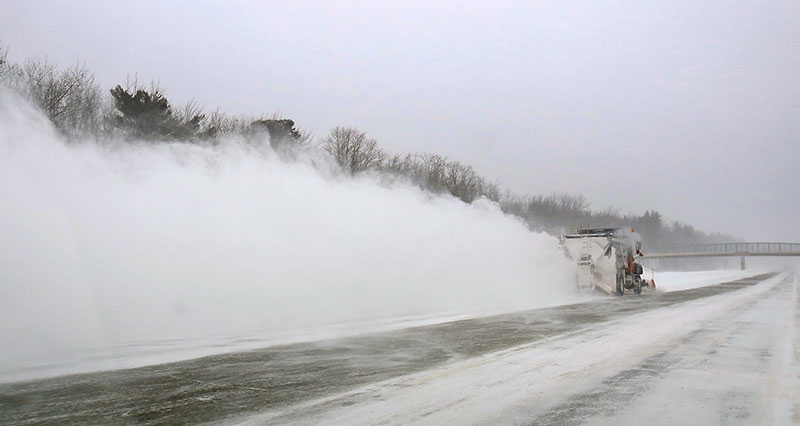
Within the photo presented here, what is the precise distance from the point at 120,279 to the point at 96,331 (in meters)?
1.10

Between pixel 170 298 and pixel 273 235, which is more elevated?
pixel 273 235

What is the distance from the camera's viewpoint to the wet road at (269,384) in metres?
6.00

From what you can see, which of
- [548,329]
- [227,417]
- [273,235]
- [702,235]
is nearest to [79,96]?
[273,235]

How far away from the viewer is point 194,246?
42.9 feet

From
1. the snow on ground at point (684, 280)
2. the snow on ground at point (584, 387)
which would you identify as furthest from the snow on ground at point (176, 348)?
the snow on ground at point (684, 280)

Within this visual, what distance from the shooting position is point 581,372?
8.37 metres

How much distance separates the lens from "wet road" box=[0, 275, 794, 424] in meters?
6.00

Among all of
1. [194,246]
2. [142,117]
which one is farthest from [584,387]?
[142,117]

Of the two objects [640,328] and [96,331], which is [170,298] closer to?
[96,331]

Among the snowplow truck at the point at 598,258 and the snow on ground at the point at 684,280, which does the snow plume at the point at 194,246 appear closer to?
the snowplow truck at the point at 598,258

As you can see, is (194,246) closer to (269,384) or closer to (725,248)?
(269,384)

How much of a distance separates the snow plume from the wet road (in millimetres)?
2138

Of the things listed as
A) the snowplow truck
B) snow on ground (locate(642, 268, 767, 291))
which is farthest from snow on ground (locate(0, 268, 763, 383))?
snow on ground (locate(642, 268, 767, 291))

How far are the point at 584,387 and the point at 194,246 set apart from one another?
8646 millimetres
